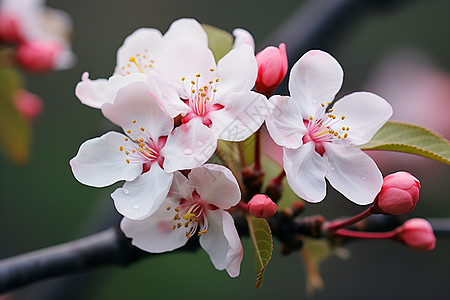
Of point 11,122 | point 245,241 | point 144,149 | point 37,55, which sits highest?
point 144,149

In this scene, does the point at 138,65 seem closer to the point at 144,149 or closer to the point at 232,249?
the point at 144,149

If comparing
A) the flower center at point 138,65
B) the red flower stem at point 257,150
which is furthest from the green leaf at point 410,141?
the flower center at point 138,65

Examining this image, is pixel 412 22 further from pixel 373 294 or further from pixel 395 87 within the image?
pixel 373 294

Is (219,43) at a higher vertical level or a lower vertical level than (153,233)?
higher

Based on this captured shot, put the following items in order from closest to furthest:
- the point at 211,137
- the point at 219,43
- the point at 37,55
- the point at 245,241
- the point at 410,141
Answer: the point at 211,137, the point at 410,141, the point at 219,43, the point at 37,55, the point at 245,241

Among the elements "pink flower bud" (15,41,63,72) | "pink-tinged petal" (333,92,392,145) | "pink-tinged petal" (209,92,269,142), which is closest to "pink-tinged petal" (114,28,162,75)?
"pink-tinged petal" (209,92,269,142)

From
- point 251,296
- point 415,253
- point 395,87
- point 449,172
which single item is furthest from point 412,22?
point 251,296

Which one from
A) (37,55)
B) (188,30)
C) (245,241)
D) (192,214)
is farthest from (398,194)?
(245,241)

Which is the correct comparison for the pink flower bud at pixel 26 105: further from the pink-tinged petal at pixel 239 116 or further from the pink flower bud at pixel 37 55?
the pink-tinged petal at pixel 239 116
